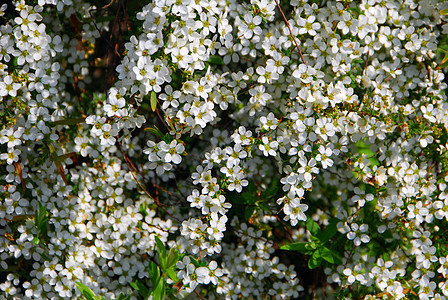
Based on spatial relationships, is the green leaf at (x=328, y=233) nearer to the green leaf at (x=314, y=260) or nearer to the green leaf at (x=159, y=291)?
the green leaf at (x=314, y=260)

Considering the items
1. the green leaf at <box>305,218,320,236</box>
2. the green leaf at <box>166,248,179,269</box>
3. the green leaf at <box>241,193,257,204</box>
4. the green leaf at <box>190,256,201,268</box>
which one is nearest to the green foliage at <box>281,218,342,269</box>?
the green leaf at <box>305,218,320,236</box>

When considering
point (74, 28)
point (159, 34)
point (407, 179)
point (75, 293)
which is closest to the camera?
point (159, 34)

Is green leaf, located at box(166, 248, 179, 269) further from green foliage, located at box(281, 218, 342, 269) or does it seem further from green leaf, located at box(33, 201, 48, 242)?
green leaf, located at box(33, 201, 48, 242)

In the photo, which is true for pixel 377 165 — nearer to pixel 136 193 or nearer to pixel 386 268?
pixel 386 268

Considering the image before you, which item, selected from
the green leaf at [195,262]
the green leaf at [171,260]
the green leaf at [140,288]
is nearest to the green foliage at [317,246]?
the green leaf at [195,262]

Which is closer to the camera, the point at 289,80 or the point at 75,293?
the point at 289,80

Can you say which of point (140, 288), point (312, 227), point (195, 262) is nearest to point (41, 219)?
point (140, 288)

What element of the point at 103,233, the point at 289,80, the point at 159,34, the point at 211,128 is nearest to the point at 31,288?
the point at 103,233

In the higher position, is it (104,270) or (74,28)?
(74,28)
